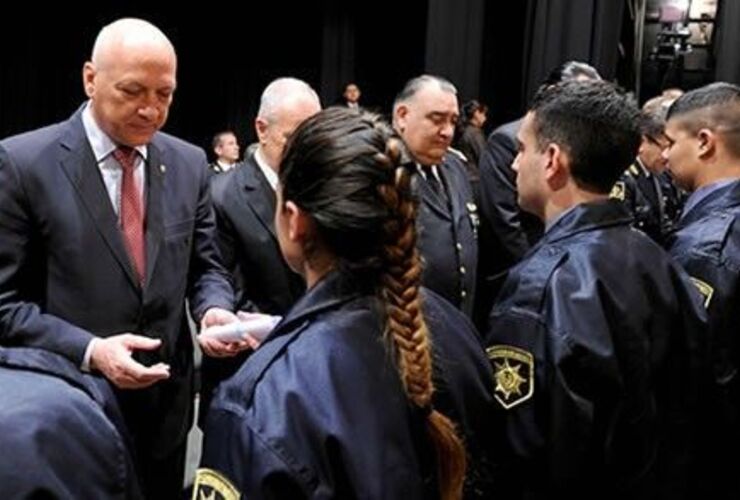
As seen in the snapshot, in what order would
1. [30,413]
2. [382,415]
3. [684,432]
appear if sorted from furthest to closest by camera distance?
1. [684,432]
2. [382,415]
3. [30,413]

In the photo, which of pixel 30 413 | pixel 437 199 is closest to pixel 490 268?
pixel 437 199

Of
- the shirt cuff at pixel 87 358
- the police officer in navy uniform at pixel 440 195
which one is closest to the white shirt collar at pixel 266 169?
the police officer in navy uniform at pixel 440 195

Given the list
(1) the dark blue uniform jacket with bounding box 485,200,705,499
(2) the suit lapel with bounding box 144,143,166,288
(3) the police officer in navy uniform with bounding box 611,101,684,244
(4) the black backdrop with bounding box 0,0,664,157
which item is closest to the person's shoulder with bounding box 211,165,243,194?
(2) the suit lapel with bounding box 144,143,166,288

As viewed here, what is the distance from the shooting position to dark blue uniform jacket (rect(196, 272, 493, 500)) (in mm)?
1086

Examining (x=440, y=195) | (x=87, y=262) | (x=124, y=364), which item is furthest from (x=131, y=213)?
(x=440, y=195)

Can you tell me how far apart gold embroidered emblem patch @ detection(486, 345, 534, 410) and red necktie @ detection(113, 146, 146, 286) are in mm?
926

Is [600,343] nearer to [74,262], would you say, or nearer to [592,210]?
[592,210]

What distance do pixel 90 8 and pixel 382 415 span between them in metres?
9.79

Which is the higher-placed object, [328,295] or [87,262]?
[328,295]

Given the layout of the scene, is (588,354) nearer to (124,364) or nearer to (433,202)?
(124,364)

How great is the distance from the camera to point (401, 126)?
3.12 meters

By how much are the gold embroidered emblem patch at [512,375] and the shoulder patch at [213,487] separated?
20.6 inches

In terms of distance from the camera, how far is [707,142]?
2371 millimetres

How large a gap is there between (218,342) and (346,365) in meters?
0.54
